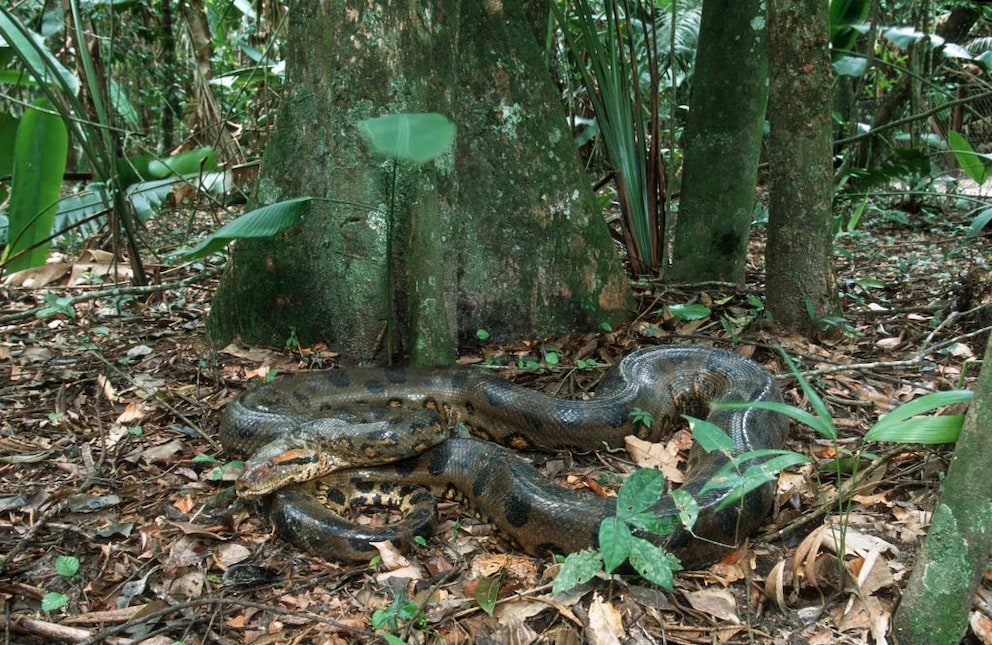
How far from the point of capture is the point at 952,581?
2260 millimetres

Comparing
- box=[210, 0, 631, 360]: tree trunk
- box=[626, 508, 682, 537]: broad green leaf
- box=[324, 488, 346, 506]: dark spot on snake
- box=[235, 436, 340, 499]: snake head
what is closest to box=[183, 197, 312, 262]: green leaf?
box=[210, 0, 631, 360]: tree trunk

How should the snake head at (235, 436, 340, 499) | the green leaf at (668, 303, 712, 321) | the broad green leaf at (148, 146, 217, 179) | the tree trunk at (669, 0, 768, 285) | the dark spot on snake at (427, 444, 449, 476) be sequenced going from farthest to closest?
the broad green leaf at (148, 146, 217, 179) → the tree trunk at (669, 0, 768, 285) → the green leaf at (668, 303, 712, 321) → the dark spot on snake at (427, 444, 449, 476) → the snake head at (235, 436, 340, 499)

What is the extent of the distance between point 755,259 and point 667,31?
339 cm

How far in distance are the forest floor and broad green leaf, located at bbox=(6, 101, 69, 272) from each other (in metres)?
1.07

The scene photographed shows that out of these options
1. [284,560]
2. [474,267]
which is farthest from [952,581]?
[474,267]

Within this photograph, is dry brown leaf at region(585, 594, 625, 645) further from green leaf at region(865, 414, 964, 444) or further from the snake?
green leaf at region(865, 414, 964, 444)

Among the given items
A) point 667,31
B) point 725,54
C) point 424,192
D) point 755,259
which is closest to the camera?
point 424,192

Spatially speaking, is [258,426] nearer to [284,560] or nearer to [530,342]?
[284,560]

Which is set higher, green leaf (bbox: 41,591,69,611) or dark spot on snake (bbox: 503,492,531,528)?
dark spot on snake (bbox: 503,492,531,528)

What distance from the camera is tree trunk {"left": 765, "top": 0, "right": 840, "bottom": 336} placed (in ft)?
15.8

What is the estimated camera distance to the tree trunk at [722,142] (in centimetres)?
591

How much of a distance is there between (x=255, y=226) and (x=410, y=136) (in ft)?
4.59

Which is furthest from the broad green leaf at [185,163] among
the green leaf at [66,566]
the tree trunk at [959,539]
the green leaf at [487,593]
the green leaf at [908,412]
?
the tree trunk at [959,539]

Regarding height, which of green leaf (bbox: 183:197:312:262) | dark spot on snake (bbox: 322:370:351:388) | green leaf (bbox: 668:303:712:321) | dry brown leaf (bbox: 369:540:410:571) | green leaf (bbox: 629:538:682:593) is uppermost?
green leaf (bbox: 183:197:312:262)
